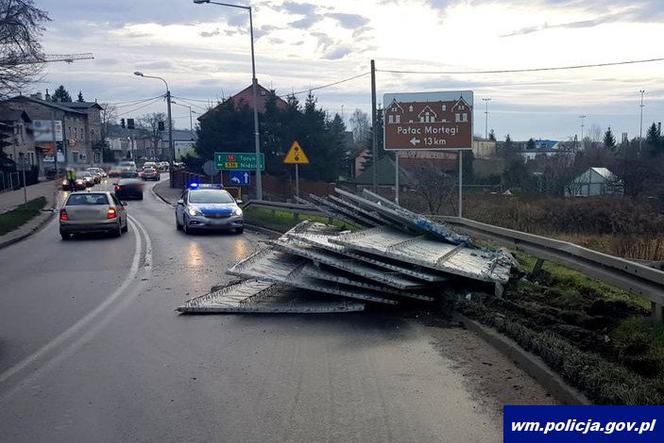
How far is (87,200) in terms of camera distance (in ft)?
65.9

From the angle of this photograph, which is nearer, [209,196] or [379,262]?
[379,262]

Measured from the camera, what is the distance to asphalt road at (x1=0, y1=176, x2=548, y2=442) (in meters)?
5.07

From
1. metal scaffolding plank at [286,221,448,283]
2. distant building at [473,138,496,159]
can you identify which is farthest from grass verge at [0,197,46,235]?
distant building at [473,138,496,159]

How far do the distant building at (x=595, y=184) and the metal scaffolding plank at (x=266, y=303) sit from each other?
3600cm

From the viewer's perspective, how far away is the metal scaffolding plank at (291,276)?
9.18 metres

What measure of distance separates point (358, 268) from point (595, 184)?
4340 centimetres

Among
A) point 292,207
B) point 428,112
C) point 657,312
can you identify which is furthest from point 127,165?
point 428,112

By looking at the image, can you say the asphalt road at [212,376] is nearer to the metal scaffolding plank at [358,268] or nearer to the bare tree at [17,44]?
the metal scaffolding plank at [358,268]

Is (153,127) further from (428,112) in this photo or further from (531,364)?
(531,364)

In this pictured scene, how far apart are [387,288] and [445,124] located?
1301 cm

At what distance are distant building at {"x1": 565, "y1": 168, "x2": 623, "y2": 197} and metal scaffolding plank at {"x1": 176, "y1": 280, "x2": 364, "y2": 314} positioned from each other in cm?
3600

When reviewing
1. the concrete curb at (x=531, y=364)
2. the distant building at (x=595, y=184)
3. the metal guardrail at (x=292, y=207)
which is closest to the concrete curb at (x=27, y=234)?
the metal guardrail at (x=292, y=207)

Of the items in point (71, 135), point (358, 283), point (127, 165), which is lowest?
point (358, 283)

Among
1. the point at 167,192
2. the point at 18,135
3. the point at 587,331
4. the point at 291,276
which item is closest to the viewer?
the point at 587,331
